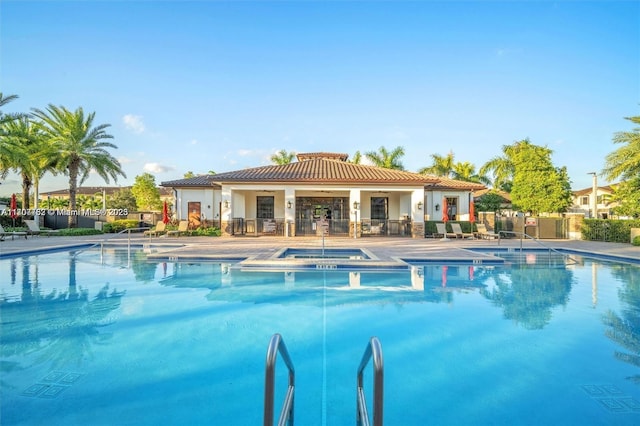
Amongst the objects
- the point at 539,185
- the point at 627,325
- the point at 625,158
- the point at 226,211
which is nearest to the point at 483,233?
the point at 625,158

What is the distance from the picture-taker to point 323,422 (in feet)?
11.1

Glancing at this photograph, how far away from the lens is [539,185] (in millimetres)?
24984

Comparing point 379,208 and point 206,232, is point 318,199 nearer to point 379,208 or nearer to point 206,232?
point 379,208

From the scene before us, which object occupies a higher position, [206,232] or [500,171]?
[500,171]

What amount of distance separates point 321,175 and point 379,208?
5.90 meters

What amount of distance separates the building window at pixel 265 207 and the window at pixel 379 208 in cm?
742

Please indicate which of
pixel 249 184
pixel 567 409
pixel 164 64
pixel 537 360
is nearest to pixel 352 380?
pixel 567 409

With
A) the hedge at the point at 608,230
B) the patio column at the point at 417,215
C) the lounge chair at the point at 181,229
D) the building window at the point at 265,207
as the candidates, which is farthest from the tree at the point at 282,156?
the hedge at the point at 608,230

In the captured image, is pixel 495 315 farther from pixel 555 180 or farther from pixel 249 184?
pixel 555 180

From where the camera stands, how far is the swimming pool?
3545mm

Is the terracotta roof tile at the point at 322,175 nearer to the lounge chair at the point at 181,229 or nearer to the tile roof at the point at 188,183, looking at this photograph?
the tile roof at the point at 188,183

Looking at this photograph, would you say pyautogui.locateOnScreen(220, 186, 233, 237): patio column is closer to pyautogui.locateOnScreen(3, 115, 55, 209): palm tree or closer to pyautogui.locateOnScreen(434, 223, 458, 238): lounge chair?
pyautogui.locateOnScreen(3, 115, 55, 209): palm tree

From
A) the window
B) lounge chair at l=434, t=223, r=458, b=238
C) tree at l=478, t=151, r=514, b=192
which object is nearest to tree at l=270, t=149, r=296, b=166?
the window

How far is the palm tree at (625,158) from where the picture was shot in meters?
17.1
